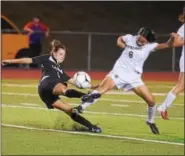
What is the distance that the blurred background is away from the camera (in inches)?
1210

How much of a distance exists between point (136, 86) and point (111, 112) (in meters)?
4.44

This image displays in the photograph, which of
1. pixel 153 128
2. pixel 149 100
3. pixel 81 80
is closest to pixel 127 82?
pixel 149 100

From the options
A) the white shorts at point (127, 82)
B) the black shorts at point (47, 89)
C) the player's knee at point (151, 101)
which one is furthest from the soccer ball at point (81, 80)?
the player's knee at point (151, 101)

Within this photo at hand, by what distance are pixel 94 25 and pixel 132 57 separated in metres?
25.9

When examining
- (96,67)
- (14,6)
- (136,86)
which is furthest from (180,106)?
(14,6)

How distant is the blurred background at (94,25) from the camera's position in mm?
30734

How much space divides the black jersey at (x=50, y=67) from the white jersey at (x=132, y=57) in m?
1.18

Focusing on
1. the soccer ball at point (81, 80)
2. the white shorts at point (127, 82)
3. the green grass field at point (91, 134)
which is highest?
the soccer ball at point (81, 80)

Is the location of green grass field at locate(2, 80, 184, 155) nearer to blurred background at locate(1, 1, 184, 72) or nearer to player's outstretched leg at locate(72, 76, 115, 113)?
player's outstretched leg at locate(72, 76, 115, 113)

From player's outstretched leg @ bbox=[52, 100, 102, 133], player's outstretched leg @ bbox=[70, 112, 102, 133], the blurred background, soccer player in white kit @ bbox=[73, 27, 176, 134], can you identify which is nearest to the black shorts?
player's outstretched leg @ bbox=[52, 100, 102, 133]

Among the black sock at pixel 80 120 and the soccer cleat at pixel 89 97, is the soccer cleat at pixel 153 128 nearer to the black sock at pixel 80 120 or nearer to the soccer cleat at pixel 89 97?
the black sock at pixel 80 120

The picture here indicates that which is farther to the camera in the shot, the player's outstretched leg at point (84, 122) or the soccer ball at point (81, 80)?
the player's outstretched leg at point (84, 122)

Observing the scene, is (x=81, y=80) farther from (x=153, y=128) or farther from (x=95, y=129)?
(x=153, y=128)

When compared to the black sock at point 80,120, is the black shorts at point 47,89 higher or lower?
higher
